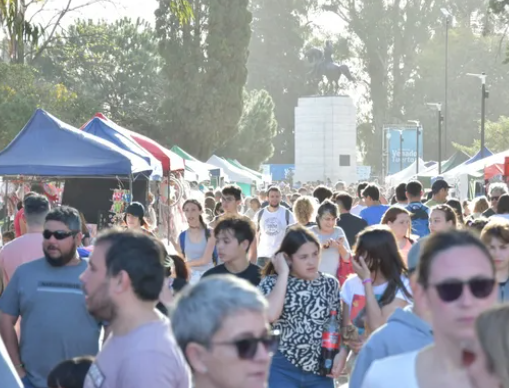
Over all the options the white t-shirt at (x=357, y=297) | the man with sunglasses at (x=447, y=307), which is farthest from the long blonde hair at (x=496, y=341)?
the white t-shirt at (x=357, y=297)

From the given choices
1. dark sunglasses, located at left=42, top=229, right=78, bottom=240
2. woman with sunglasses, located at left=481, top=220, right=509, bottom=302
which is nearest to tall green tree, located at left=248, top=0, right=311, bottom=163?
woman with sunglasses, located at left=481, top=220, right=509, bottom=302

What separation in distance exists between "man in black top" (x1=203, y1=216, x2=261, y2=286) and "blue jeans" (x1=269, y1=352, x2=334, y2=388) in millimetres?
1009

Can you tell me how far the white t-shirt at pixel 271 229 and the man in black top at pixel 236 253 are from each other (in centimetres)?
584

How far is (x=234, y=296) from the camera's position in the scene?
3.27 m

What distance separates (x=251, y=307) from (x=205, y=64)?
47.2 m

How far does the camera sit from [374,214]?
1323 centimetres

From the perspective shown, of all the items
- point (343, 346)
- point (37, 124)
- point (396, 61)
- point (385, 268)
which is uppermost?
point (396, 61)

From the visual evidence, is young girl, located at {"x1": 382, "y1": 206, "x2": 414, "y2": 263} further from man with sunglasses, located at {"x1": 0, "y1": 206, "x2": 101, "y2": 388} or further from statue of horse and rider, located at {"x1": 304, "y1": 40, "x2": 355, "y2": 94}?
statue of horse and rider, located at {"x1": 304, "y1": 40, "x2": 355, "y2": 94}

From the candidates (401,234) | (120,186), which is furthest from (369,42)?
(401,234)

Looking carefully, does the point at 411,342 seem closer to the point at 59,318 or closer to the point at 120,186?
the point at 59,318

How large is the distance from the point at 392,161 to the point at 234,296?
59.6 m

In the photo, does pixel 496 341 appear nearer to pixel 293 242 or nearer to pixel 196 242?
pixel 293 242

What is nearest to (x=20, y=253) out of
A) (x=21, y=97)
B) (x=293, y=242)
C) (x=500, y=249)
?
(x=293, y=242)

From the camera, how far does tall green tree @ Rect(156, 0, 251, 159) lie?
49.1 meters
